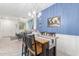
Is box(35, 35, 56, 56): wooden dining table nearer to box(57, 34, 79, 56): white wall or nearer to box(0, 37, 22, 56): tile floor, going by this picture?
box(57, 34, 79, 56): white wall

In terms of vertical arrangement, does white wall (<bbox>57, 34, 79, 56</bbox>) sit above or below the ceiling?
below

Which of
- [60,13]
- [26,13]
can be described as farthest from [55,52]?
[26,13]

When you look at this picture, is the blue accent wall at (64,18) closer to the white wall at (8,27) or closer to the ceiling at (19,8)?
the ceiling at (19,8)

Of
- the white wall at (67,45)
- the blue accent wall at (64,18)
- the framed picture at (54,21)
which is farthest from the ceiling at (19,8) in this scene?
the white wall at (67,45)

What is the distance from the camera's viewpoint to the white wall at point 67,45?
180 centimetres

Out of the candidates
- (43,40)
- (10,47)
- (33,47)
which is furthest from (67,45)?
(10,47)

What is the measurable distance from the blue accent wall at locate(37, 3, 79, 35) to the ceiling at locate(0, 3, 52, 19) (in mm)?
96

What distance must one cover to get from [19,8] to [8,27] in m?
0.33

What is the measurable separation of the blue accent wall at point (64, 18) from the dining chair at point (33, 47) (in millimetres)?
194

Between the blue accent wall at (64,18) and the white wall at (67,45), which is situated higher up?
the blue accent wall at (64,18)

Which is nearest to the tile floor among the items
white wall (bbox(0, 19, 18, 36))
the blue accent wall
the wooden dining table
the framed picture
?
white wall (bbox(0, 19, 18, 36))

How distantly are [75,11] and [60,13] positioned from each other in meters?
0.22

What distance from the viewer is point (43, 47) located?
183 centimetres

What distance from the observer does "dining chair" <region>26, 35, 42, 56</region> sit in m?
1.85
